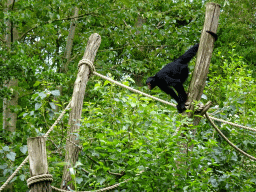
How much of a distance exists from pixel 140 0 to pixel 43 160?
791cm

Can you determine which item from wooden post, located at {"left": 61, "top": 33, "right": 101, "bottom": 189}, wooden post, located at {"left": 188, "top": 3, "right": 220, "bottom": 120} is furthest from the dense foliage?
wooden post, located at {"left": 188, "top": 3, "right": 220, "bottom": 120}

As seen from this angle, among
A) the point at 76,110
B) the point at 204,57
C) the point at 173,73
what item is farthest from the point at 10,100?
the point at 204,57

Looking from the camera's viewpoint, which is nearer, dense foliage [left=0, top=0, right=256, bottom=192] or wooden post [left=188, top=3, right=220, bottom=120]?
dense foliage [left=0, top=0, right=256, bottom=192]

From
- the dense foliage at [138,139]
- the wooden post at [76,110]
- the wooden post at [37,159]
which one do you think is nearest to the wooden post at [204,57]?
the dense foliage at [138,139]

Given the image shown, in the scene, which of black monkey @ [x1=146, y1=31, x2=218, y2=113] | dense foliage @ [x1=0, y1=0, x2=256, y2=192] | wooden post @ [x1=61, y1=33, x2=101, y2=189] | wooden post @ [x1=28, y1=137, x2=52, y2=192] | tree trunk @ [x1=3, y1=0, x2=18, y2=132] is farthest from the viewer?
tree trunk @ [x1=3, y1=0, x2=18, y2=132]

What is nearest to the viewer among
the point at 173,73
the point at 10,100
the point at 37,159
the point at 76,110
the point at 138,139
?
the point at 37,159

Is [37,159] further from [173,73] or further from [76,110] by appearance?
[173,73]

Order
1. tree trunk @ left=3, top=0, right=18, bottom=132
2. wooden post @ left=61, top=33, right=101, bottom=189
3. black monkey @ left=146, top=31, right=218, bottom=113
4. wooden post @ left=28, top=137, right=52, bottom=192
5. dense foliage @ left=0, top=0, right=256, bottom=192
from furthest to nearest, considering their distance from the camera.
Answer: tree trunk @ left=3, top=0, right=18, bottom=132 < black monkey @ left=146, top=31, right=218, bottom=113 < wooden post @ left=61, top=33, right=101, bottom=189 < dense foliage @ left=0, top=0, right=256, bottom=192 < wooden post @ left=28, top=137, right=52, bottom=192

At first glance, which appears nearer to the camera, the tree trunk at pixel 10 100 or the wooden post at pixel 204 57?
the wooden post at pixel 204 57

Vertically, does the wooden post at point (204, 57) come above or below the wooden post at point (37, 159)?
above

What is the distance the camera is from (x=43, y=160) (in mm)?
2758

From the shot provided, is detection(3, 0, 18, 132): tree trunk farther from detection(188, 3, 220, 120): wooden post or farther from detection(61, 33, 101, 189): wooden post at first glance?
detection(188, 3, 220, 120): wooden post

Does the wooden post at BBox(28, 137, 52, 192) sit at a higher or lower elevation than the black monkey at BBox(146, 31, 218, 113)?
lower

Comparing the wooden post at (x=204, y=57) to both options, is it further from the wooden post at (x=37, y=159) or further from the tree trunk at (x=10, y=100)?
the tree trunk at (x=10, y=100)
